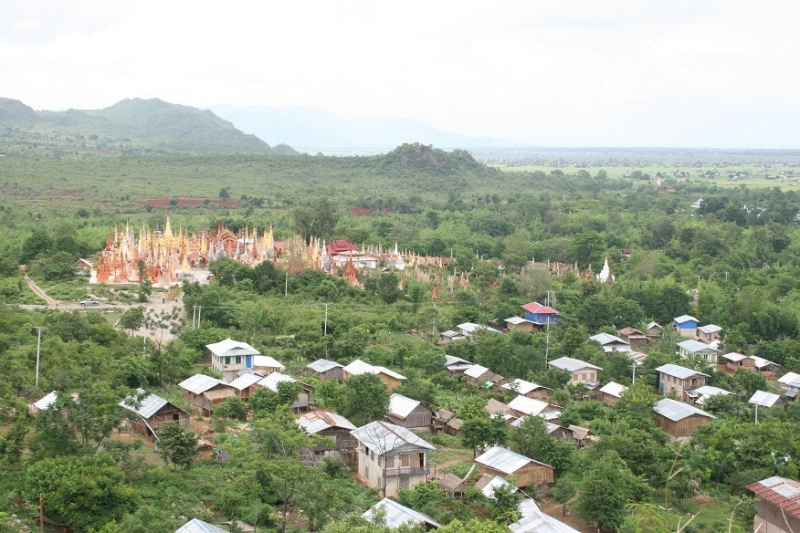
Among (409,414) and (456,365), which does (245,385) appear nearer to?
(409,414)

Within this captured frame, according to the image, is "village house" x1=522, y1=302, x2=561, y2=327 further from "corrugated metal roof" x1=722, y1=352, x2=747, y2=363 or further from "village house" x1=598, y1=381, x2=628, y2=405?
"village house" x1=598, y1=381, x2=628, y2=405

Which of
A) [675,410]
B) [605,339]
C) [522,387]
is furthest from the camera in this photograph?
[605,339]

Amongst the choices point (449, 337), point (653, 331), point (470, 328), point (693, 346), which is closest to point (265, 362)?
point (449, 337)

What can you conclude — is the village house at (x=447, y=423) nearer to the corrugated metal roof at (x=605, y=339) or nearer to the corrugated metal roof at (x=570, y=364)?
the corrugated metal roof at (x=570, y=364)

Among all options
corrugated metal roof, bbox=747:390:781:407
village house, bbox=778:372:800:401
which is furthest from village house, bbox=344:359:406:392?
village house, bbox=778:372:800:401

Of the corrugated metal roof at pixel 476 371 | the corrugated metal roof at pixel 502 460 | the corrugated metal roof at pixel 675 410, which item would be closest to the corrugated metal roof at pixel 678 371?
the corrugated metal roof at pixel 675 410

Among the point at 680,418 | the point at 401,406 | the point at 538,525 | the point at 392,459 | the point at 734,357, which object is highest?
the point at 538,525

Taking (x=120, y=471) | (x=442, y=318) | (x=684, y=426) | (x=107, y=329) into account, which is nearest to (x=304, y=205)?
(x=442, y=318)
